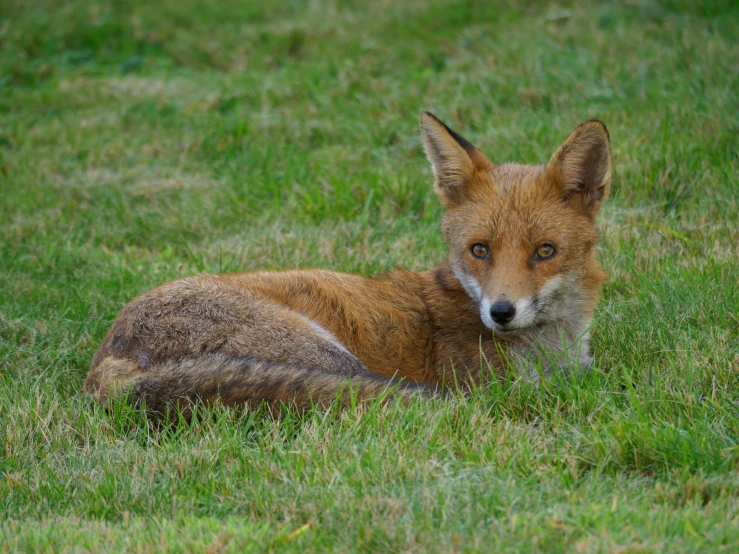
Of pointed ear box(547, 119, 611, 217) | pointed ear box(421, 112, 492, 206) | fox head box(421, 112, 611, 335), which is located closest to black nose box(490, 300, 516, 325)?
fox head box(421, 112, 611, 335)

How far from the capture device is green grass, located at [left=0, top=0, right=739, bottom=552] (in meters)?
3.43

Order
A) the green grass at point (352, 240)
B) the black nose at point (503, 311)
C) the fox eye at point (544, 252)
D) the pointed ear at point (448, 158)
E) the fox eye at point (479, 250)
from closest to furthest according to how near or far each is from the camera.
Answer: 1. the green grass at point (352, 240)
2. the black nose at point (503, 311)
3. the fox eye at point (544, 252)
4. the fox eye at point (479, 250)
5. the pointed ear at point (448, 158)

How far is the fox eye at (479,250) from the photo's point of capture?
15.8 ft

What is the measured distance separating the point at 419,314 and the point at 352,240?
187cm

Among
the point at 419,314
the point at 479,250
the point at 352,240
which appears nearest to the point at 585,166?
the point at 479,250

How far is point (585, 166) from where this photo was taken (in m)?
5.00

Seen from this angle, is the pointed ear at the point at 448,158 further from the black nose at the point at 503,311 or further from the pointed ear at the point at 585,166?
the black nose at the point at 503,311

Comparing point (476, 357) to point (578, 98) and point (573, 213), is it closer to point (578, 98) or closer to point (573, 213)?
point (573, 213)

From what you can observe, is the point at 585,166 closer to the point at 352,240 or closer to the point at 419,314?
the point at 419,314

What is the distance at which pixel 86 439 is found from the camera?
4340 mm

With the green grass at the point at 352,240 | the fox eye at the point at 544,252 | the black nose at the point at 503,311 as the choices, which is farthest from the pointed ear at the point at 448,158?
the green grass at the point at 352,240

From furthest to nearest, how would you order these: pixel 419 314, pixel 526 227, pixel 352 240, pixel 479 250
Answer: pixel 352 240
pixel 419 314
pixel 479 250
pixel 526 227

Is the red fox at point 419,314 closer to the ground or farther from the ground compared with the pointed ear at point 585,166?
closer to the ground

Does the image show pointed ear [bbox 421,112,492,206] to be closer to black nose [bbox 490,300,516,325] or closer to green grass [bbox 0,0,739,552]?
black nose [bbox 490,300,516,325]
